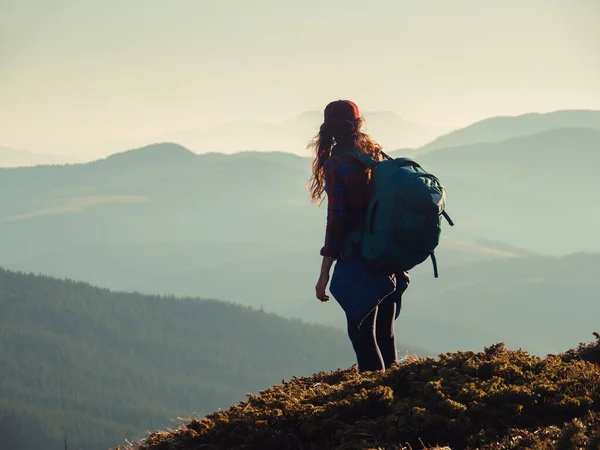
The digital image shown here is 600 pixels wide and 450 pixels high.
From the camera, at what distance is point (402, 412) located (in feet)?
19.7

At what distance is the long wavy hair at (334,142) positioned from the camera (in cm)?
783

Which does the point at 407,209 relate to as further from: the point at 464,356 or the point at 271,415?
the point at 271,415

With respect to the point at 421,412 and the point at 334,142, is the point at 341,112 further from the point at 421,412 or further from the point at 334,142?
the point at 421,412

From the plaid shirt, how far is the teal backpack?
110 mm

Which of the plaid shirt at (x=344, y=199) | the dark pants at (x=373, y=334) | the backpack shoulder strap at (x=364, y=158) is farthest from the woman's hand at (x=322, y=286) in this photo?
the backpack shoulder strap at (x=364, y=158)

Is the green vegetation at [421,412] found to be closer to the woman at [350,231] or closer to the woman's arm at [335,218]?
the woman at [350,231]

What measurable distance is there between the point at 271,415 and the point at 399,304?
102 inches

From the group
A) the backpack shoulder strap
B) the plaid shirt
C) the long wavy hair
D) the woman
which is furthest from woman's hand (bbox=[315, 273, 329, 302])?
the backpack shoulder strap

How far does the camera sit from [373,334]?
774 cm

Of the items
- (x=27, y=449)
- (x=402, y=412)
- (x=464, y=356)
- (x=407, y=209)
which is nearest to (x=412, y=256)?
(x=407, y=209)

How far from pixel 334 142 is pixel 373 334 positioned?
1999 millimetres

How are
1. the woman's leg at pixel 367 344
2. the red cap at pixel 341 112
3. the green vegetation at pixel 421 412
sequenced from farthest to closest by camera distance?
the red cap at pixel 341 112 < the woman's leg at pixel 367 344 < the green vegetation at pixel 421 412

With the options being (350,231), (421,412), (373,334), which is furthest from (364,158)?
(421,412)

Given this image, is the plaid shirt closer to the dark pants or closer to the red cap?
the red cap
